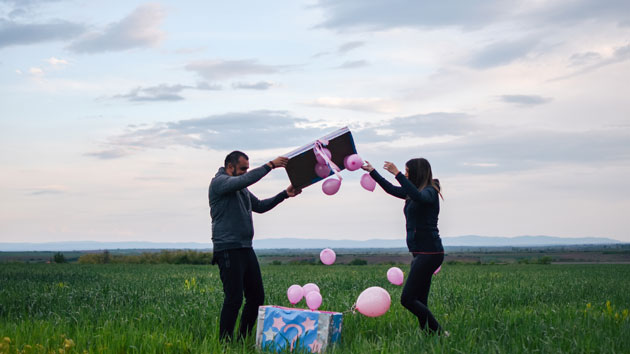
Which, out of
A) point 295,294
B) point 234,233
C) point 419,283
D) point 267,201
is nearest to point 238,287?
point 234,233

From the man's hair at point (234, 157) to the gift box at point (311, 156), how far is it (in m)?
0.58

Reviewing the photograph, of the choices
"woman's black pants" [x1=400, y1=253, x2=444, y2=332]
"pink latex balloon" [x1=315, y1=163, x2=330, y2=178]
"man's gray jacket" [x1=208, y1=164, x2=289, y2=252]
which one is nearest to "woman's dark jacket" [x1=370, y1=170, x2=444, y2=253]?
"woman's black pants" [x1=400, y1=253, x2=444, y2=332]

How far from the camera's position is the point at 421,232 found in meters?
6.38

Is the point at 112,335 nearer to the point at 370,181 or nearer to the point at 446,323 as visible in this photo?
the point at 370,181

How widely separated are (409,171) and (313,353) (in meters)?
2.43

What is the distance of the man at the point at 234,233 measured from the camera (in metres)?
6.13

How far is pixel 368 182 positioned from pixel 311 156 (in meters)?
0.85

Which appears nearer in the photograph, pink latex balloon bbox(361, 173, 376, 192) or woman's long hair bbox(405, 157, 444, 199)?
woman's long hair bbox(405, 157, 444, 199)

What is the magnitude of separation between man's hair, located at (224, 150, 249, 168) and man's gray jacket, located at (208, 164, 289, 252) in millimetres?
122

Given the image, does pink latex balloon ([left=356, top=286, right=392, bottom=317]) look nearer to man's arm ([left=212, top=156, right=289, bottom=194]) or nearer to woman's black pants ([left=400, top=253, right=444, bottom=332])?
woman's black pants ([left=400, top=253, right=444, bottom=332])

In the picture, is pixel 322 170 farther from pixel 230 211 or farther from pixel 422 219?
pixel 422 219

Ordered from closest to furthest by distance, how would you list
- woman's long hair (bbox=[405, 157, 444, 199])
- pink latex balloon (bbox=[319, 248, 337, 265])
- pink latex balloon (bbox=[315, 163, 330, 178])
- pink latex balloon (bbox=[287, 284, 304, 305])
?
woman's long hair (bbox=[405, 157, 444, 199]), pink latex balloon (bbox=[315, 163, 330, 178]), pink latex balloon (bbox=[287, 284, 304, 305]), pink latex balloon (bbox=[319, 248, 337, 265])

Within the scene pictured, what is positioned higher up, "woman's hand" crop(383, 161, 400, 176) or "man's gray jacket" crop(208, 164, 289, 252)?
"woman's hand" crop(383, 161, 400, 176)

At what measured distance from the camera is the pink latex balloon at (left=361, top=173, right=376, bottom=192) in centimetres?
668
